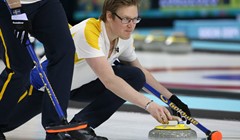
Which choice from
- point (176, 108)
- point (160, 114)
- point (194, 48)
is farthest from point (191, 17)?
point (160, 114)

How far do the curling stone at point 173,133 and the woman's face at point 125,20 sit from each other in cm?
48

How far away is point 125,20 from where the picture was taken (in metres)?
3.49

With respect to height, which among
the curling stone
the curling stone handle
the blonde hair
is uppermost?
the blonde hair

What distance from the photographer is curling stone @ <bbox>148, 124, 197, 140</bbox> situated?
3.38m

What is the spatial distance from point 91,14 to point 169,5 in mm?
1297

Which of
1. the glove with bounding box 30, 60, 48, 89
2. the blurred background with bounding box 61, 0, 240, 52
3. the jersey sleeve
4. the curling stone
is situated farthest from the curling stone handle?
the blurred background with bounding box 61, 0, 240, 52

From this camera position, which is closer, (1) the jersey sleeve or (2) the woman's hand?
(2) the woman's hand

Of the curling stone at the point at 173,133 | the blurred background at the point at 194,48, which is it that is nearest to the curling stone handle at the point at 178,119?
the curling stone at the point at 173,133

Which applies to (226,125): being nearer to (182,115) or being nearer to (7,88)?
(182,115)

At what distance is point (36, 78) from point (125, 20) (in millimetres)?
550

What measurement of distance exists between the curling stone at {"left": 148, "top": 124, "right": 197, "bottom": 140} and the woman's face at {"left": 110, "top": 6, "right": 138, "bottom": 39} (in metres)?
0.48

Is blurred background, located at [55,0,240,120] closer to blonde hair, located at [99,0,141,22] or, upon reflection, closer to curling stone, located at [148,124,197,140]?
curling stone, located at [148,124,197,140]

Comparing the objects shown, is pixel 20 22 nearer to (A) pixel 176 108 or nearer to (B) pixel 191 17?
(A) pixel 176 108

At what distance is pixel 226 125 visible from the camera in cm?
428
